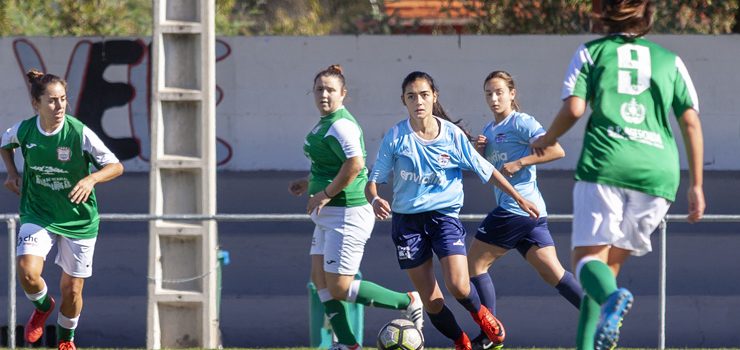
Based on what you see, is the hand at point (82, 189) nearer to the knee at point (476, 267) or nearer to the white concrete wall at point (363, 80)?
the knee at point (476, 267)

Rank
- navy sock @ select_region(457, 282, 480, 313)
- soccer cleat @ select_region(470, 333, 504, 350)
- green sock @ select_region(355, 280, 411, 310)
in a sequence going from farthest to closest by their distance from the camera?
green sock @ select_region(355, 280, 411, 310) < soccer cleat @ select_region(470, 333, 504, 350) < navy sock @ select_region(457, 282, 480, 313)

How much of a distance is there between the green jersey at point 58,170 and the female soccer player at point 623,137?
333cm

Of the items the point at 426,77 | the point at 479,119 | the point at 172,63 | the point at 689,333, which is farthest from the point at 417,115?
the point at 479,119

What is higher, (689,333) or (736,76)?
(736,76)

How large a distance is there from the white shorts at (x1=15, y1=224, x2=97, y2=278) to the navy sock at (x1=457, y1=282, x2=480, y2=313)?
2392 mm

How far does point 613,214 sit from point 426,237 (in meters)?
2.04

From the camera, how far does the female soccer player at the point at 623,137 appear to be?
558cm

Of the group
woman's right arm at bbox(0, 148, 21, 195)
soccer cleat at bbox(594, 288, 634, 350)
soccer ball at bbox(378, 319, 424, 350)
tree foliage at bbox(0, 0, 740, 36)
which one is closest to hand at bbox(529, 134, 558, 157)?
soccer cleat at bbox(594, 288, 634, 350)

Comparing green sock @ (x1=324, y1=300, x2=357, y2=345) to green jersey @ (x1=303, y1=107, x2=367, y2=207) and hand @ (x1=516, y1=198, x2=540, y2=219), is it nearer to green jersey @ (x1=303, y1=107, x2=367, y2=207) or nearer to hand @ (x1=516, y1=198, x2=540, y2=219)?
green jersey @ (x1=303, y1=107, x2=367, y2=207)

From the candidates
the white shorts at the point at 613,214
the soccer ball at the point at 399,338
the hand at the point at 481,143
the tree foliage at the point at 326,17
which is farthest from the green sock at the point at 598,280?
the tree foliage at the point at 326,17

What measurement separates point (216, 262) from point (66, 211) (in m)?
2.52

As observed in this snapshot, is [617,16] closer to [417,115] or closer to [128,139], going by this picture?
[417,115]

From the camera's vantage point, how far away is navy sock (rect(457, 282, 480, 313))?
7.49m

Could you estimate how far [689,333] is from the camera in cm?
1322
